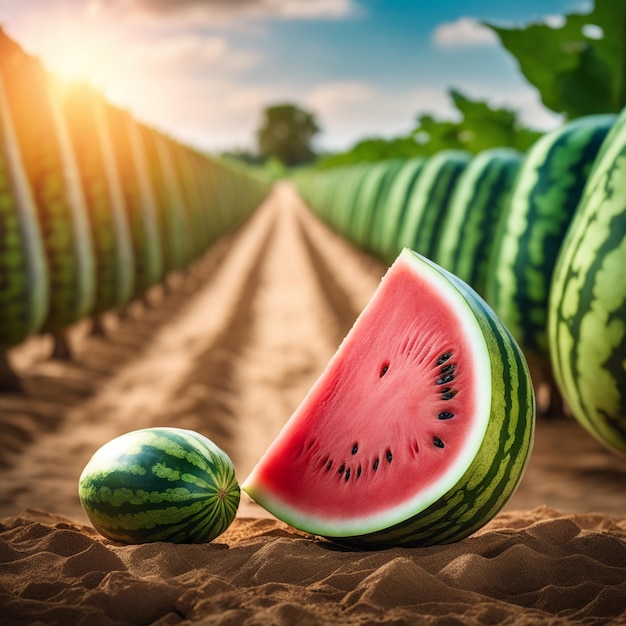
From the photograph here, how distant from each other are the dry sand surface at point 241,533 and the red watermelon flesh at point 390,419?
0.12 m

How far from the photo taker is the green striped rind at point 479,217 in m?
4.45

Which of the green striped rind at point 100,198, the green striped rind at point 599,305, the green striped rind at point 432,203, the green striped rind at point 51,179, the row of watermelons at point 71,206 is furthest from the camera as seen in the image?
the green striped rind at point 432,203

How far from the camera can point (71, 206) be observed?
184 inches

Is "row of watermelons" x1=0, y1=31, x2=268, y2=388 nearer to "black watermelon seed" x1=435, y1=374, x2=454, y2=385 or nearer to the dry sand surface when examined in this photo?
the dry sand surface

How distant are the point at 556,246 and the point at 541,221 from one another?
0.42 feet

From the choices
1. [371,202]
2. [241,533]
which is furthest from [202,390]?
[371,202]

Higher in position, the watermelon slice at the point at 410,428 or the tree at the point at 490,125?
the tree at the point at 490,125

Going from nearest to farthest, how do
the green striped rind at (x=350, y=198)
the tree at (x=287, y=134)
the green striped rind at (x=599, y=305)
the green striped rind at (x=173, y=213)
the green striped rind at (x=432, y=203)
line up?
the green striped rind at (x=599, y=305) → the green striped rind at (x=432, y=203) → the green striped rind at (x=173, y=213) → the green striped rind at (x=350, y=198) → the tree at (x=287, y=134)

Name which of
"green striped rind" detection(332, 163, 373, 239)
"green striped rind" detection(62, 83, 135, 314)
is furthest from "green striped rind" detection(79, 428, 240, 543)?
"green striped rind" detection(332, 163, 373, 239)

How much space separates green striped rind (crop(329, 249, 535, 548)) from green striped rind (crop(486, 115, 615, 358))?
4.81ft

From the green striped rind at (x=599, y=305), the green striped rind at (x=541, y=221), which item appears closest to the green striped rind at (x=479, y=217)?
the green striped rind at (x=541, y=221)

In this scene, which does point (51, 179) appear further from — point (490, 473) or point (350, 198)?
point (350, 198)

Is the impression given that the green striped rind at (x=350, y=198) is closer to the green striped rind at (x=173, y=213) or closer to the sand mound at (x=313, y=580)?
the green striped rind at (x=173, y=213)

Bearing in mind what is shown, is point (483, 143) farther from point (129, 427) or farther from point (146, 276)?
point (129, 427)
